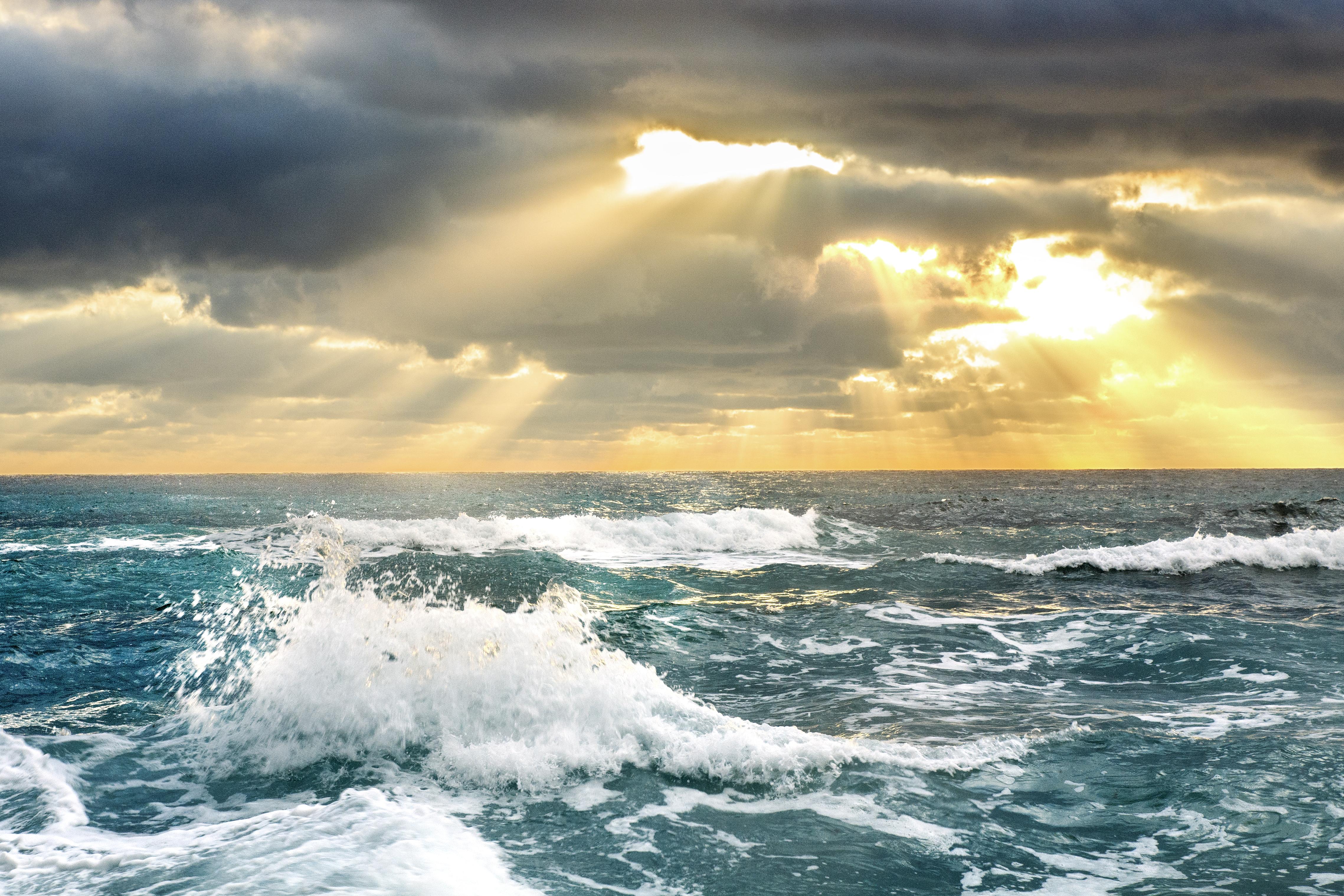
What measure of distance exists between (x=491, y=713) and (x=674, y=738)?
2.12m

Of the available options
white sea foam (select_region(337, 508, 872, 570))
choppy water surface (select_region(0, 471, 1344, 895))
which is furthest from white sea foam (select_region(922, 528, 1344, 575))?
white sea foam (select_region(337, 508, 872, 570))

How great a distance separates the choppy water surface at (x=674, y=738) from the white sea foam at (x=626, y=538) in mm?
9162

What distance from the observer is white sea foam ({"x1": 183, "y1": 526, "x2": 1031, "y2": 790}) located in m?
8.62

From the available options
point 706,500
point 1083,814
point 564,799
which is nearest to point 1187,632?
point 1083,814

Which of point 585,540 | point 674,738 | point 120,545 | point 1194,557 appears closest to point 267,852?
point 674,738

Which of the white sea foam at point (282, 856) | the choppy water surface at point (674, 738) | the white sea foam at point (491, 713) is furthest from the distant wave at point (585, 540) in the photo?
the white sea foam at point (282, 856)

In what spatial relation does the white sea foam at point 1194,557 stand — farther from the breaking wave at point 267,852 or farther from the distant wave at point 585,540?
the breaking wave at point 267,852

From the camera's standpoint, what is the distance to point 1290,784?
802cm

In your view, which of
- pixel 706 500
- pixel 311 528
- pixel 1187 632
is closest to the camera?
pixel 1187 632

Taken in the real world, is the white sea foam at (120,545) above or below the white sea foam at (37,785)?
below

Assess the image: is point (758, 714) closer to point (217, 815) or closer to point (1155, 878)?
point (1155, 878)

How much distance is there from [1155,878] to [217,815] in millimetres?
7681

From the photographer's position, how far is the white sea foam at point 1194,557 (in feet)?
89.6

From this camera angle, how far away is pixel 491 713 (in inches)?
381
